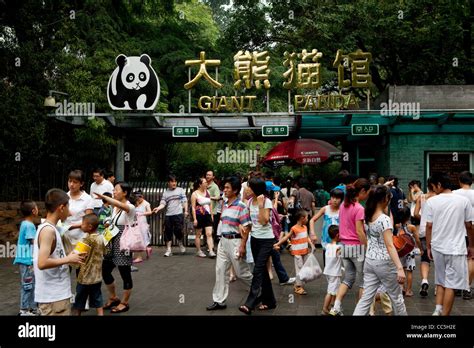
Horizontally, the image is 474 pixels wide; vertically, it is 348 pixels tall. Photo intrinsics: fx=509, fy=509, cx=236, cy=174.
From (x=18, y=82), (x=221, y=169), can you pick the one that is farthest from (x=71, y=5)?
(x=221, y=169)

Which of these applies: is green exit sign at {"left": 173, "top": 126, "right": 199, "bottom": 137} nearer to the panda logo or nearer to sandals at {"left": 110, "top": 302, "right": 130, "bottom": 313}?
the panda logo

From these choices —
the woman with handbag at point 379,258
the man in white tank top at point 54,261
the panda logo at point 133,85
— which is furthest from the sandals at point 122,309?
the panda logo at point 133,85

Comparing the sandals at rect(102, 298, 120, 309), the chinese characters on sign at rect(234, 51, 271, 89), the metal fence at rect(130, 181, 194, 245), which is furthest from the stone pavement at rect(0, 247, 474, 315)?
the chinese characters on sign at rect(234, 51, 271, 89)

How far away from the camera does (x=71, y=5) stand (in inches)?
614

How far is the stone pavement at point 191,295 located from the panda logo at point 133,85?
6.15 meters

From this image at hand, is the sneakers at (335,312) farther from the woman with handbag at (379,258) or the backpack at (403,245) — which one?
the backpack at (403,245)

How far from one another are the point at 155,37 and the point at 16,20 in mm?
7605

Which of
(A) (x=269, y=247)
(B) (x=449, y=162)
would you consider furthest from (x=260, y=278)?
(B) (x=449, y=162)

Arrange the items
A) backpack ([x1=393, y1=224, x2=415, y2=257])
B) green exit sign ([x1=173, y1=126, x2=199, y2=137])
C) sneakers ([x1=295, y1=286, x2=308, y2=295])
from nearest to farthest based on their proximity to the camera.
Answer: backpack ([x1=393, y1=224, x2=415, y2=257])
sneakers ([x1=295, y1=286, x2=308, y2=295])
green exit sign ([x1=173, y1=126, x2=199, y2=137])

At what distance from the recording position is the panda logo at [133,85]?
587 inches

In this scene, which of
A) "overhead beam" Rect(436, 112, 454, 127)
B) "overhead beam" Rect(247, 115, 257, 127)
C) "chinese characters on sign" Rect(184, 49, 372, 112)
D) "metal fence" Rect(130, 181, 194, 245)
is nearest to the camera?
"metal fence" Rect(130, 181, 194, 245)

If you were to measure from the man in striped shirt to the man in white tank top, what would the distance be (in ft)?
8.21

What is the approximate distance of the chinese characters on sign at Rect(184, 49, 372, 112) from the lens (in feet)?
52.7
